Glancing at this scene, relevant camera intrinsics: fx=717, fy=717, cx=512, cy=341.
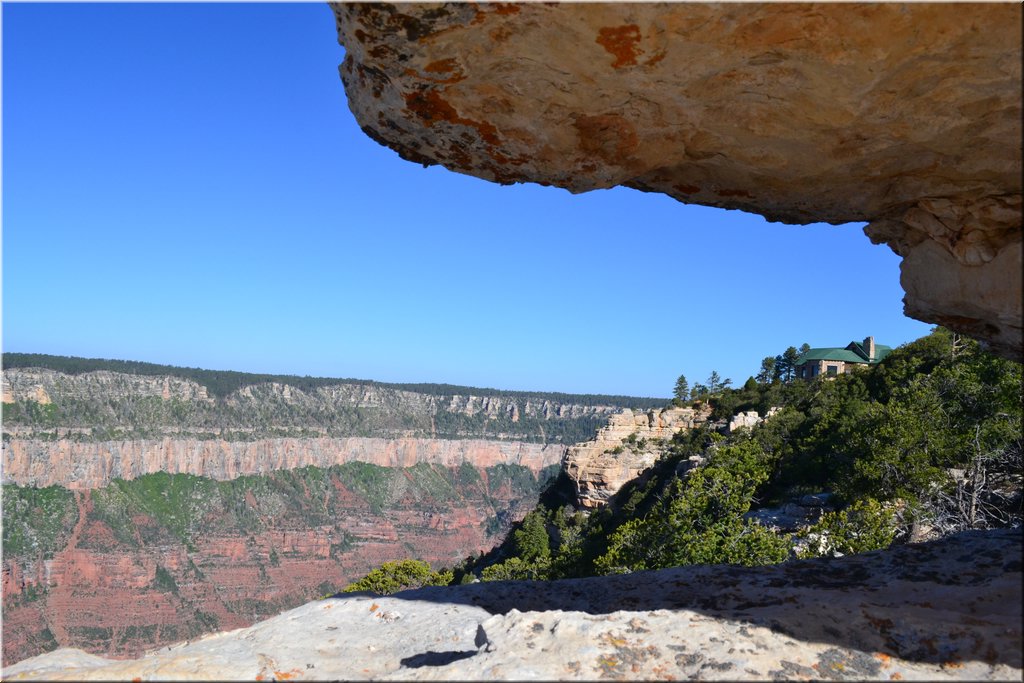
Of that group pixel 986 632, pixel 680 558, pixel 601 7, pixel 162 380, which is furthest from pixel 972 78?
pixel 162 380

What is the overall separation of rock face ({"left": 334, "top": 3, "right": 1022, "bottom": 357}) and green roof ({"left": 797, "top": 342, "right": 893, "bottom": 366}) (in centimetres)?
6922

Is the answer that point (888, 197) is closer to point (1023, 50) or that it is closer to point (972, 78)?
point (972, 78)

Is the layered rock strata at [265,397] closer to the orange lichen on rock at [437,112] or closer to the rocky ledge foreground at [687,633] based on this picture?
the rocky ledge foreground at [687,633]

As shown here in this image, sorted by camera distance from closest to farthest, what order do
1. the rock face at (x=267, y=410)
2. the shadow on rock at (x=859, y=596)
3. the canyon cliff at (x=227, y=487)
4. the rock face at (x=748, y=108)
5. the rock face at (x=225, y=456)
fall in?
1. the rock face at (x=748, y=108)
2. the shadow on rock at (x=859, y=596)
3. the canyon cliff at (x=227, y=487)
4. the rock face at (x=225, y=456)
5. the rock face at (x=267, y=410)

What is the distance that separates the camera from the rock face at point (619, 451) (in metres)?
49.7

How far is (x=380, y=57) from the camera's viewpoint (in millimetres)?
5703

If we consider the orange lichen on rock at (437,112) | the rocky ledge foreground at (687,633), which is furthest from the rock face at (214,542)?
the orange lichen on rock at (437,112)

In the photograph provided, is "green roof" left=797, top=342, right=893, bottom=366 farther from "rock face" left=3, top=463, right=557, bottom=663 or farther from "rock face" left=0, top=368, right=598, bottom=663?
"rock face" left=0, top=368, right=598, bottom=663

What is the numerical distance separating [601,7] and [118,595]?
105639 millimetres

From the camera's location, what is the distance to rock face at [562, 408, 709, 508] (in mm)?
49688

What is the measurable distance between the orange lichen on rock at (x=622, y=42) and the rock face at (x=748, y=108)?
1 cm

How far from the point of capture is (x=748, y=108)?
245 inches

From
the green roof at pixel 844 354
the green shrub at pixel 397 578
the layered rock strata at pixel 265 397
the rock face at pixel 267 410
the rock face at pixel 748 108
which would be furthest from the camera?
the layered rock strata at pixel 265 397

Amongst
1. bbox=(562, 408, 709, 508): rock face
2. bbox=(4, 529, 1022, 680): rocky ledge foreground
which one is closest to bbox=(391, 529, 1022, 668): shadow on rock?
bbox=(4, 529, 1022, 680): rocky ledge foreground
